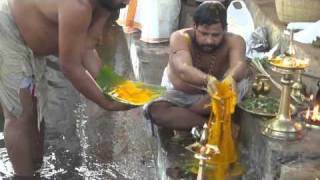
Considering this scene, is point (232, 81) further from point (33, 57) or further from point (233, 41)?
point (33, 57)

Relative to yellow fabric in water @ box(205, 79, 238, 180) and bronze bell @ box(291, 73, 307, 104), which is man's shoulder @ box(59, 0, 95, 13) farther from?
bronze bell @ box(291, 73, 307, 104)

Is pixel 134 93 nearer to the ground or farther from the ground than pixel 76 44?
nearer to the ground

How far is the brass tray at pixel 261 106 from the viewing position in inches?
170

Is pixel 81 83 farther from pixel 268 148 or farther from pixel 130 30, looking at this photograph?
pixel 130 30

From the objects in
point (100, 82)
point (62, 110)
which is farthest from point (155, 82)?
point (100, 82)

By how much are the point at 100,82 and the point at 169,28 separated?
127 inches

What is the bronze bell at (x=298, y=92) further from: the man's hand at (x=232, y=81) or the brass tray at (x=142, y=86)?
the brass tray at (x=142, y=86)

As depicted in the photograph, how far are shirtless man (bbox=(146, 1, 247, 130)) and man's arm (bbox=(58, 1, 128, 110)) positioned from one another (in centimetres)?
64

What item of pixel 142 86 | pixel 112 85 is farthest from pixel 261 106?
pixel 112 85

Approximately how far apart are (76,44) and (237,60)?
1.31m

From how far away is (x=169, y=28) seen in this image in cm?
762

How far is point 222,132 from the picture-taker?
398cm

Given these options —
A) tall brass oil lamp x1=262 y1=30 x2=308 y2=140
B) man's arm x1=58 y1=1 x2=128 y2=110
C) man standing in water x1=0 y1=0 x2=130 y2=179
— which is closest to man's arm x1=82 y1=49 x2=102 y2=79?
man standing in water x1=0 y1=0 x2=130 y2=179

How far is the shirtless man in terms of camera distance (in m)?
4.60
